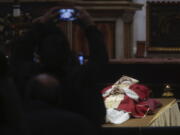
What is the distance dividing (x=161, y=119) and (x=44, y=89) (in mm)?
4833

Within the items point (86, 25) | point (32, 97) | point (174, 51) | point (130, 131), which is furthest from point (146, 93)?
point (174, 51)

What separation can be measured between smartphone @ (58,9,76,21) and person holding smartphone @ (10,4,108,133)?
0.09 ft

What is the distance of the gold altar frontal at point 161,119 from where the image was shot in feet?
22.1

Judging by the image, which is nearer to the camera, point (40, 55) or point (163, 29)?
point (40, 55)

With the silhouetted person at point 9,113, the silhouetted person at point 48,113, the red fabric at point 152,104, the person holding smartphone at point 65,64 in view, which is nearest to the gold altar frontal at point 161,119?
the red fabric at point 152,104

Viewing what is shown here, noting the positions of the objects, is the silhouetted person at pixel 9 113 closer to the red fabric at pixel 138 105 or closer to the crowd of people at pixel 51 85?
the crowd of people at pixel 51 85

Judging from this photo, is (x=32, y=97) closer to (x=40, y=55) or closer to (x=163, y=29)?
(x=40, y=55)

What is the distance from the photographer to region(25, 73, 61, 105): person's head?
2672 mm

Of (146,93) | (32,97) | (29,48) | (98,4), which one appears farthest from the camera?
(98,4)

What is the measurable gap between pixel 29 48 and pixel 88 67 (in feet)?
1.15

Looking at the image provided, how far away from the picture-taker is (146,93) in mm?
8477

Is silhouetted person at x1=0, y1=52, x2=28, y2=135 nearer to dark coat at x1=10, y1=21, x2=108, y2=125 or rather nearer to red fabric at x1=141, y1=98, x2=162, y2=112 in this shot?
dark coat at x1=10, y1=21, x2=108, y2=125

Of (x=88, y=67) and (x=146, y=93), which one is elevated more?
(x=88, y=67)

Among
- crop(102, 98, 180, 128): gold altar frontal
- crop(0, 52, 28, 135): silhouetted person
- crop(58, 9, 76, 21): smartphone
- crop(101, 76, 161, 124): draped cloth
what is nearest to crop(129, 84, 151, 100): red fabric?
crop(101, 76, 161, 124): draped cloth
